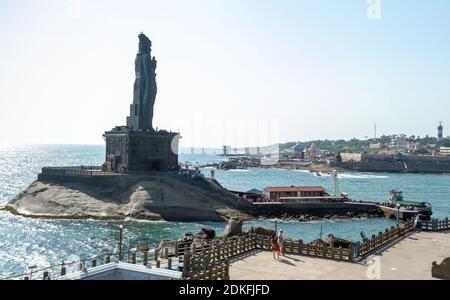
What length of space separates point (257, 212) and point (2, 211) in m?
37.3

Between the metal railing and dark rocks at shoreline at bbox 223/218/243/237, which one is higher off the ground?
the metal railing

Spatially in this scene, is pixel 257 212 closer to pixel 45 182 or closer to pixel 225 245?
pixel 45 182

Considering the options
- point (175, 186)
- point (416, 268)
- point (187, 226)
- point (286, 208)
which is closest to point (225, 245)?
point (416, 268)

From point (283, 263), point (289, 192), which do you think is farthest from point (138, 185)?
point (283, 263)

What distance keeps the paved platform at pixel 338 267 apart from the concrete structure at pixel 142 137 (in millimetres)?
53053

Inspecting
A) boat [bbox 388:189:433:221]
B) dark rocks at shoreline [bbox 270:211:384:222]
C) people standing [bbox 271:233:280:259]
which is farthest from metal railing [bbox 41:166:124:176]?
people standing [bbox 271:233:280:259]

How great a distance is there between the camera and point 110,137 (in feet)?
263

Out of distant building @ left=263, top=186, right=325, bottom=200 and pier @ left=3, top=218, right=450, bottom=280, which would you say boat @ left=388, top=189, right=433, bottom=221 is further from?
pier @ left=3, top=218, right=450, bottom=280

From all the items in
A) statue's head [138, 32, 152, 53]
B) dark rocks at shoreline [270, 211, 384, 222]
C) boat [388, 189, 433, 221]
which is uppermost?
statue's head [138, 32, 152, 53]

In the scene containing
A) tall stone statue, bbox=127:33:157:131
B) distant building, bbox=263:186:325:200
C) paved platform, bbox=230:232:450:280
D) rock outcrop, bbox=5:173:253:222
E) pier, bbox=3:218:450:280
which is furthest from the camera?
distant building, bbox=263:186:325:200

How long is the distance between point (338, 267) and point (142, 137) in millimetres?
57504

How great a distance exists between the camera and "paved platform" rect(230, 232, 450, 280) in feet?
71.1

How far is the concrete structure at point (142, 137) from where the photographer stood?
76.7 meters

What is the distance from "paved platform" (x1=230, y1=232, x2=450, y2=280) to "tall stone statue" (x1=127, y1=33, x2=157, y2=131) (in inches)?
2234
